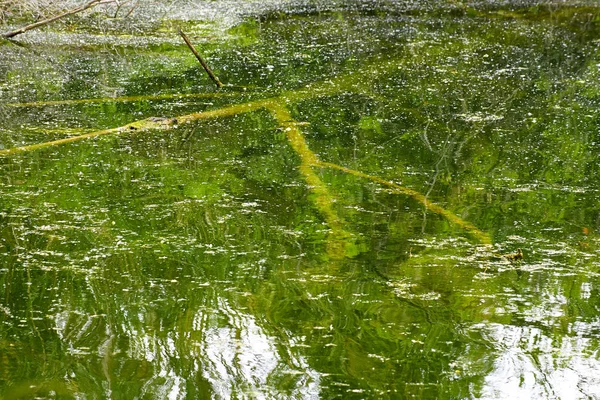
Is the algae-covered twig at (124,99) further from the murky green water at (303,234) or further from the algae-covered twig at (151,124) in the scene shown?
the algae-covered twig at (151,124)

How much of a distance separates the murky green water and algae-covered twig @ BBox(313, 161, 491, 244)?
2 cm

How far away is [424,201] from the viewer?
170 inches

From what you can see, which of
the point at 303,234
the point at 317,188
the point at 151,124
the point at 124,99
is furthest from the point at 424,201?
the point at 124,99

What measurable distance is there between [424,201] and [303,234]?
862 millimetres

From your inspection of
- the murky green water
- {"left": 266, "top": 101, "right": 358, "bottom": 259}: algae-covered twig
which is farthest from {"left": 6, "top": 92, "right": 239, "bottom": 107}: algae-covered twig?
{"left": 266, "top": 101, "right": 358, "bottom": 259}: algae-covered twig

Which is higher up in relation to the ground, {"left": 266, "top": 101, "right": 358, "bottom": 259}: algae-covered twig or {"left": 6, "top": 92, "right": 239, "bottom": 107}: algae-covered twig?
{"left": 6, "top": 92, "right": 239, "bottom": 107}: algae-covered twig

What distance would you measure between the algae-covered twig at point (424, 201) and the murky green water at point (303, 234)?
0.06 feet

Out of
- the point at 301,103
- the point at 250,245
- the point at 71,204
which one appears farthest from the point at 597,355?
the point at 301,103

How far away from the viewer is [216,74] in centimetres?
764

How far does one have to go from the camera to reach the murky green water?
106 inches

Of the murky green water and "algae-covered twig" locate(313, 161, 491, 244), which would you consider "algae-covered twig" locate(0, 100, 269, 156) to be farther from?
"algae-covered twig" locate(313, 161, 491, 244)

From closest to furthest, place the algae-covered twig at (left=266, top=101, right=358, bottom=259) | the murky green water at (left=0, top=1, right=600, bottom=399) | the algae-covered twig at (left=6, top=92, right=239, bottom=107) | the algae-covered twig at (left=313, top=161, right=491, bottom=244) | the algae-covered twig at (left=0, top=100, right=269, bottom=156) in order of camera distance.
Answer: the murky green water at (left=0, top=1, right=600, bottom=399) < the algae-covered twig at (left=266, top=101, right=358, bottom=259) < the algae-covered twig at (left=313, top=161, right=491, bottom=244) < the algae-covered twig at (left=0, top=100, right=269, bottom=156) < the algae-covered twig at (left=6, top=92, right=239, bottom=107)

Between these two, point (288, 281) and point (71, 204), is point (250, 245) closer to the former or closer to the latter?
point (288, 281)

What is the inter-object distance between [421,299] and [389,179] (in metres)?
1.66
